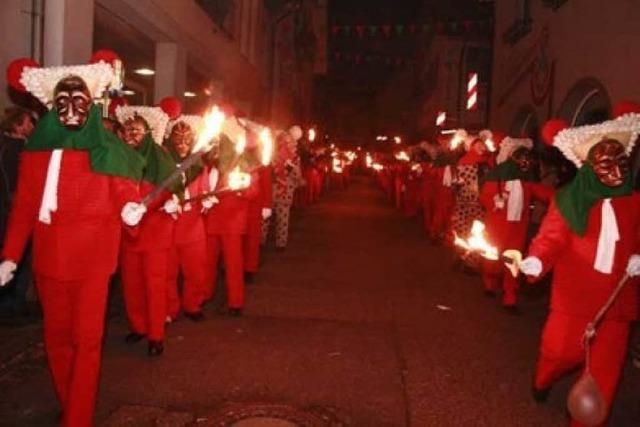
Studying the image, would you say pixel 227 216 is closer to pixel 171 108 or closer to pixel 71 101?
pixel 171 108

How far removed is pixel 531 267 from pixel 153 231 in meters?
3.14

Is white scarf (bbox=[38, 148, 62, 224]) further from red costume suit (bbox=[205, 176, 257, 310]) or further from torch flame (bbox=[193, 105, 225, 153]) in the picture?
red costume suit (bbox=[205, 176, 257, 310])

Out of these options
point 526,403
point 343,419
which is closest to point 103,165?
point 343,419

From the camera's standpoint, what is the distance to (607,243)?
484 centimetres

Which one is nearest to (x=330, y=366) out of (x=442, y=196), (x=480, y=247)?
(x=480, y=247)

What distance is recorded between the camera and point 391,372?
6.17 metres

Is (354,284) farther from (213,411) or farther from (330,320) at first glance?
(213,411)

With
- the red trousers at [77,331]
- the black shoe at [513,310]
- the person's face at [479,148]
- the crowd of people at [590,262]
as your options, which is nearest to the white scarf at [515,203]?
the black shoe at [513,310]

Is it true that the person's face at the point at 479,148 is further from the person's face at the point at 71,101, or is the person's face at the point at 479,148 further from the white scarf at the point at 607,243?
the person's face at the point at 71,101

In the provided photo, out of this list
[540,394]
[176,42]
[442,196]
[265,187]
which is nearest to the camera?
[540,394]

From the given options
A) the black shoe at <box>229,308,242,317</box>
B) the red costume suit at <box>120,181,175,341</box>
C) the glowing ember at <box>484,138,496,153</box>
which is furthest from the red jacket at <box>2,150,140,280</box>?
the glowing ember at <box>484,138,496,153</box>

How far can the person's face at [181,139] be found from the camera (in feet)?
23.6

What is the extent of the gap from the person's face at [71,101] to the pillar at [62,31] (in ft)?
13.5

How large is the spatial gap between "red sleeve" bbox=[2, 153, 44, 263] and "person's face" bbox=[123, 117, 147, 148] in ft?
6.45
